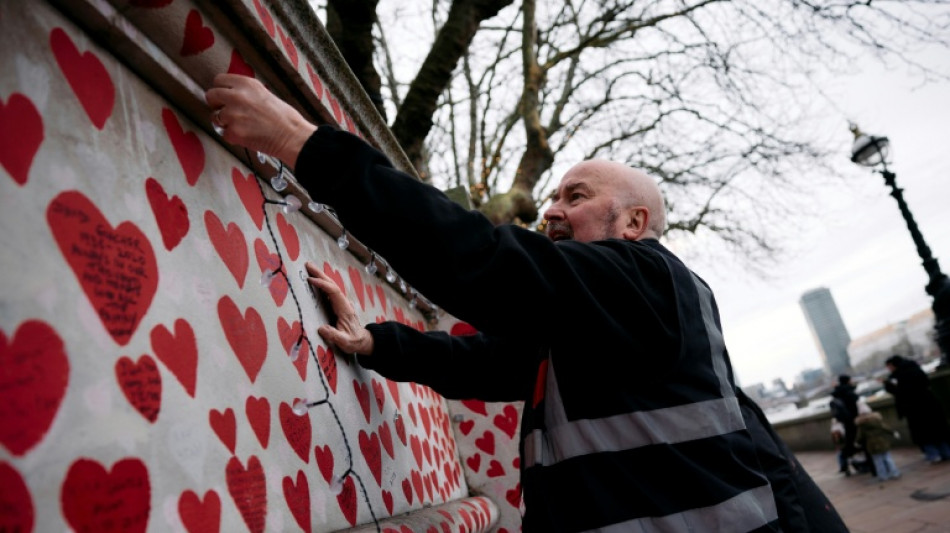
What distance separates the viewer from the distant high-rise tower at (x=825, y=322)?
120450 mm

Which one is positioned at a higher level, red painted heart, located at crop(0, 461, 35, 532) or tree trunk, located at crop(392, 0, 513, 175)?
tree trunk, located at crop(392, 0, 513, 175)

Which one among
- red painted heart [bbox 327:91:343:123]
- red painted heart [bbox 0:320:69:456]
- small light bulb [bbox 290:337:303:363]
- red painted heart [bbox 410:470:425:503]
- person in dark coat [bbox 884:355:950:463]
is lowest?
person in dark coat [bbox 884:355:950:463]

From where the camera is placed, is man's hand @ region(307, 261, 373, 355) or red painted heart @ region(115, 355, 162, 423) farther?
man's hand @ region(307, 261, 373, 355)

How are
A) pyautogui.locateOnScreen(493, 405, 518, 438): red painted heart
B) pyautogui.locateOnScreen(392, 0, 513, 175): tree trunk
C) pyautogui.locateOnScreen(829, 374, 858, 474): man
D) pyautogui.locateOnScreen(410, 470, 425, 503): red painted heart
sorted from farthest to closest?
pyautogui.locateOnScreen(829, 374, 858, 474): man
pyautogui.locateOnScreen(392, 0, 513, 175): tree trunk
pyautogui.locateOnScreen(493, 405, 518, 438): red painted heart
pyautogui.locateOnScreen(410, 470, 425, 503): red painted heart

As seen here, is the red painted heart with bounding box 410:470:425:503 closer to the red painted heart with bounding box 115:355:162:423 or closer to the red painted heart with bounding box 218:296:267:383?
the red painted heart with bounding box 218:296:267:383

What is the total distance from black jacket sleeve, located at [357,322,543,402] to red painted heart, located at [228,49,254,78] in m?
0.80

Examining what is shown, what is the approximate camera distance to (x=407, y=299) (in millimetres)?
2639

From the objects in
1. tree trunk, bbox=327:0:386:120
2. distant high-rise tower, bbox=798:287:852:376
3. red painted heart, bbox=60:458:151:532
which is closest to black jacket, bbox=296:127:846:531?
red painted heart, bbox=60:458:151:532

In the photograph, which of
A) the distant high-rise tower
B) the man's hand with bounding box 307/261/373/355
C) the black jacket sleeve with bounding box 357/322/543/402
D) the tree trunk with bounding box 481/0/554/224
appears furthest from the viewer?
the distant high-rise tower

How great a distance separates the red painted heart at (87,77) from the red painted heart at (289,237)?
1.68ft

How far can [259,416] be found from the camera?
3.17 ft

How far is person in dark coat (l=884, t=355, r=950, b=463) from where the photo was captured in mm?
7773

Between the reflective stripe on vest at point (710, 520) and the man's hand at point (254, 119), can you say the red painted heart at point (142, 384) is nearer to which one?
the man's hand at point (254, 119)

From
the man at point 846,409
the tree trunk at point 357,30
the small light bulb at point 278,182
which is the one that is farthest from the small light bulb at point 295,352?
the man at point 846,409
